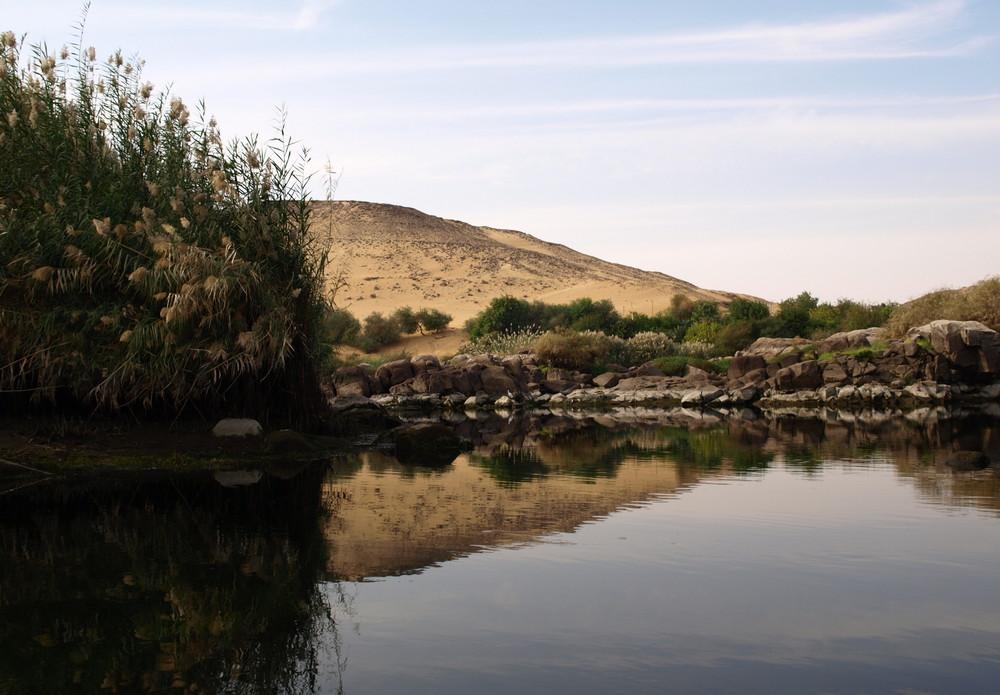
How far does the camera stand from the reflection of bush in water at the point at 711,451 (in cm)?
1661

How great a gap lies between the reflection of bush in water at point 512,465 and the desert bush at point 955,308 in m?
25.1

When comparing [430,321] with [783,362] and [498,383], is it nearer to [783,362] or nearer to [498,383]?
[498,383]

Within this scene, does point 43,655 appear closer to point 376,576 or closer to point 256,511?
point 376,576

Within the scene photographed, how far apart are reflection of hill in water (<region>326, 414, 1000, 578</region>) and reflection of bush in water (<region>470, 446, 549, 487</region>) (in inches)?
0.9

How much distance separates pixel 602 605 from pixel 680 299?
63910 millimetres

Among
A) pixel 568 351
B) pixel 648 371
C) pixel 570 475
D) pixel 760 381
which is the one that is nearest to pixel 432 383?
pixel 568 351

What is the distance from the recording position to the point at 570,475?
49.8ft

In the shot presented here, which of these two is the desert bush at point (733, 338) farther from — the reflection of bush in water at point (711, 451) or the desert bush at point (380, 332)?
the reflection of bush in water at point (711, 451)

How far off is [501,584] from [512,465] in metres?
8.79

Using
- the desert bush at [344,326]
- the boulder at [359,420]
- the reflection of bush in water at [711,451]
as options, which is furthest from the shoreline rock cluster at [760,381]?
the desert bush at [344,326]

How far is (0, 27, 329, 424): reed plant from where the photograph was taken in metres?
15.0

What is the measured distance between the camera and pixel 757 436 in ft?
72.9

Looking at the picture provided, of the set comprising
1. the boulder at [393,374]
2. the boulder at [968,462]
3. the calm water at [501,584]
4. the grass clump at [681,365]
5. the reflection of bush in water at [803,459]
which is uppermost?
the grass clump at [681,365]

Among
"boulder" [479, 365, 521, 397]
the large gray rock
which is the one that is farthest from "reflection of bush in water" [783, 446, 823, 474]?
"boulder" [479, 365, 521, 397]
